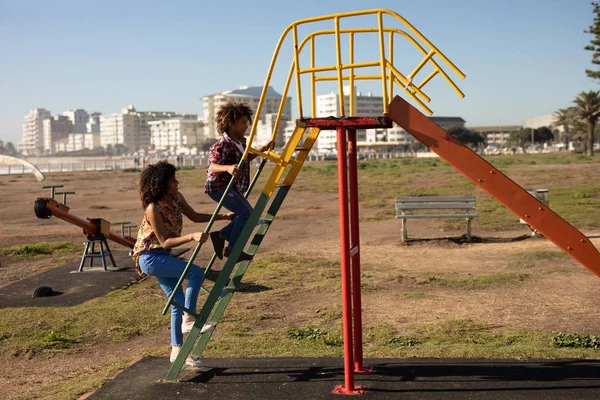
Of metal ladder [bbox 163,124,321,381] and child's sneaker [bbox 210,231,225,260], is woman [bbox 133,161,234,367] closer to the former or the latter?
metal ladder [bbox 163,124,321,381]

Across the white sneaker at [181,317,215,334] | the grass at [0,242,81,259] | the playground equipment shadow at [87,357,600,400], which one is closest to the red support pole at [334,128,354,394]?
the playground equipment shadow at [87,357,600,400]

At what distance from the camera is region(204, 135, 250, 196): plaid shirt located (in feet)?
22.9

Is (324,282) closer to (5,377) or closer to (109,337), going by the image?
(109,337)

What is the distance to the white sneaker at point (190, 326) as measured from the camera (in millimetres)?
7023

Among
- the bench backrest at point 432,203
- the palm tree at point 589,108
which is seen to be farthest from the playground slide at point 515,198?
the palm tree at point 589,108

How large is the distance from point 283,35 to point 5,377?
14.5 feet

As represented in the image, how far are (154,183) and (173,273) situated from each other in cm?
80

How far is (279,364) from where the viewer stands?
731cm

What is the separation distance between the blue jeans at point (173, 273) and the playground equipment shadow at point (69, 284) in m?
4.94

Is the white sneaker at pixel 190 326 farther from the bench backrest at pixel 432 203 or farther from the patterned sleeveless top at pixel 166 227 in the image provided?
the bench backrest at pixel 432 203

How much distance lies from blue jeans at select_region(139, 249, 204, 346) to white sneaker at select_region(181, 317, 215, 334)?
9cm

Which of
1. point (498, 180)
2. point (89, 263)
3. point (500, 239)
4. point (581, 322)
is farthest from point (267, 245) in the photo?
point (498, 180)

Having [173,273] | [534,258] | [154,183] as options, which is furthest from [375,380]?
[534,258]

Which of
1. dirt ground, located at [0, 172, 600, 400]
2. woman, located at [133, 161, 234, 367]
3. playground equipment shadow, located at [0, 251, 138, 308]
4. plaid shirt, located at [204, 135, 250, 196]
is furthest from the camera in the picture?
playground equipment shadow, located at [0, 251, 138, 308]
